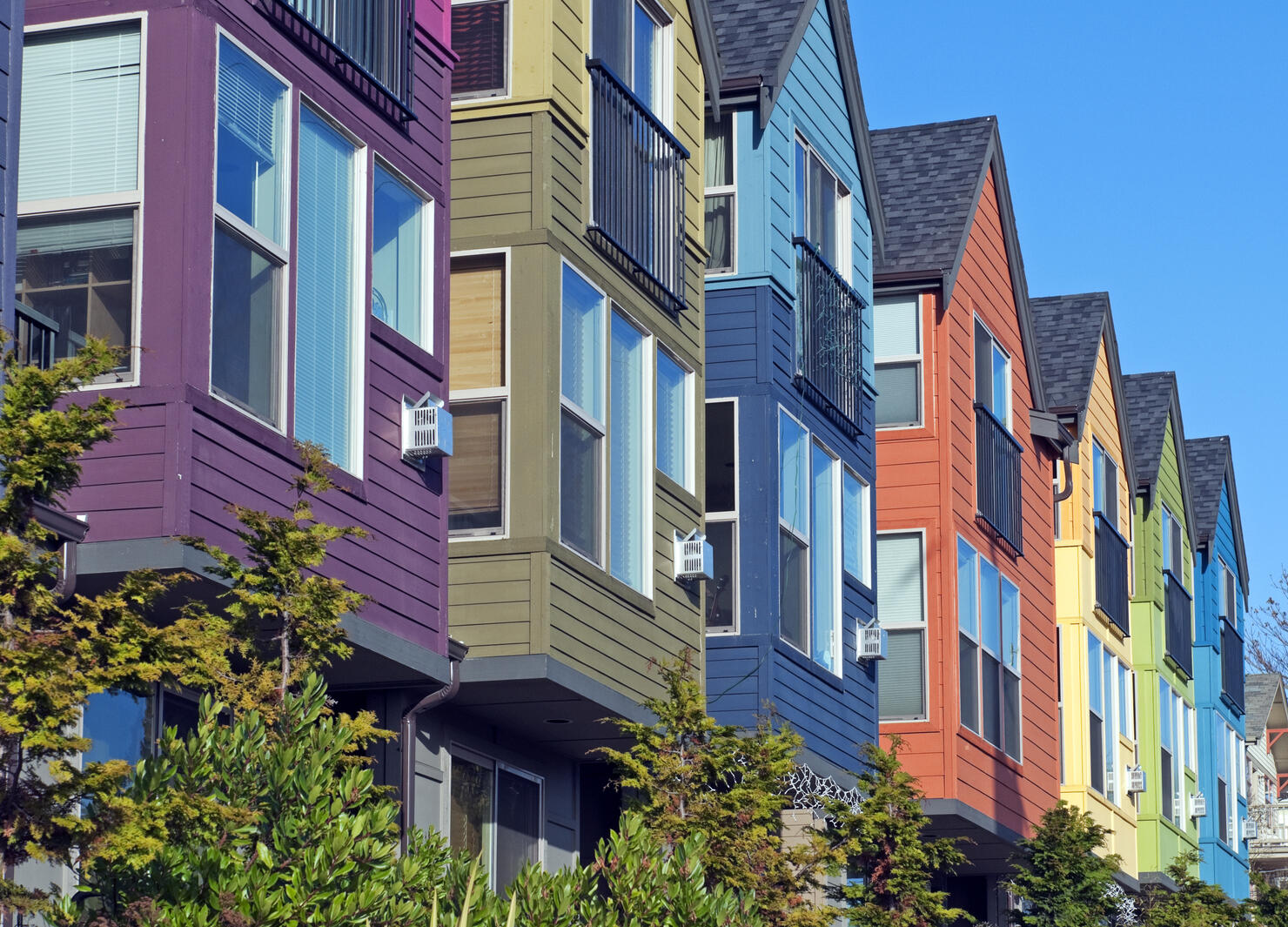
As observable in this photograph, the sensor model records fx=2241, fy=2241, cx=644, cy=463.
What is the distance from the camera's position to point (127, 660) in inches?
340

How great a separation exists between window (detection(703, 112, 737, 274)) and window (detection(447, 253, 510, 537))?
458 cm

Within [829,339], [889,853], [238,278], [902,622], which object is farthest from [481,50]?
[902,622]

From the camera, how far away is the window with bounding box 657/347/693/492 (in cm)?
1741

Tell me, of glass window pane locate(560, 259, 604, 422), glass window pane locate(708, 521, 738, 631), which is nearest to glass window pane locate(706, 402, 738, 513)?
glass window pane locate(708, 521, 738, 631)

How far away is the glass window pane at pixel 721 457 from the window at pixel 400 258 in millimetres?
5295

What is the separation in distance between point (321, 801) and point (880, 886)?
9.57 meters

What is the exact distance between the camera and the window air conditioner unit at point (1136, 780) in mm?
30469

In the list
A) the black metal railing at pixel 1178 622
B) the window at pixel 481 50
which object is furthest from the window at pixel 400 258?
the black metal railing at pixel 1178 622

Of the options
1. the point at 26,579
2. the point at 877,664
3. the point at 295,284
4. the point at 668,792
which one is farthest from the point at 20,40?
the point at 877,664

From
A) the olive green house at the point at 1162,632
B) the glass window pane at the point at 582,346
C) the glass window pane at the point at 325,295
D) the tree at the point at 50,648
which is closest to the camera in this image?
the tree at the point at 50,648

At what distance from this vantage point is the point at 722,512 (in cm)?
1906

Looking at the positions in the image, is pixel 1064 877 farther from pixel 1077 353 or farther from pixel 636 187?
pixel 1077 353

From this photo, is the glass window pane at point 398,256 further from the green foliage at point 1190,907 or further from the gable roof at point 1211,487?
the gable roof at point 1211,487

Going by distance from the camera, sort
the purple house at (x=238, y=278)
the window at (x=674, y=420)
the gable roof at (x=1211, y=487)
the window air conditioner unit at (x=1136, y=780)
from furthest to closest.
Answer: the gable roof at (x=1211, y=487) → the window air conditioner unit at (x=1136, y=780) → the window at (x=674, y=420) → the purple house at (x=238, y=278)
